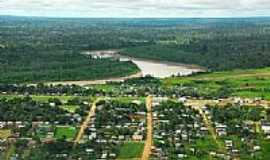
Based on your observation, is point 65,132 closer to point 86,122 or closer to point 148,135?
point 86,122

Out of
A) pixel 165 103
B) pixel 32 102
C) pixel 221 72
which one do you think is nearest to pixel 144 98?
pixel 165 103

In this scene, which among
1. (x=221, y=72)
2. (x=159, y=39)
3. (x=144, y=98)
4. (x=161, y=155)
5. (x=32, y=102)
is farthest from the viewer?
(x=159, y=39)

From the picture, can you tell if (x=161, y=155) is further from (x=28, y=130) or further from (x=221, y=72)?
(x=221, y=72)

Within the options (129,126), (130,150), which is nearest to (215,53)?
(129,126)

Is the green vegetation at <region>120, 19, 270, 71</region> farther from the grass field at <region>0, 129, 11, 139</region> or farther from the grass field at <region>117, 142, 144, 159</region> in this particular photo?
the grass field at <region>0, 129, 11, 139</region>

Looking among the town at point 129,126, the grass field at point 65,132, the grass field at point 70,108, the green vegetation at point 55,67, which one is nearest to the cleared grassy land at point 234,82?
the town at point 129,126

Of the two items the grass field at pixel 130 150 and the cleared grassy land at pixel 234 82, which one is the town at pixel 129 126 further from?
the cleared grassy land at pixel 234 82
